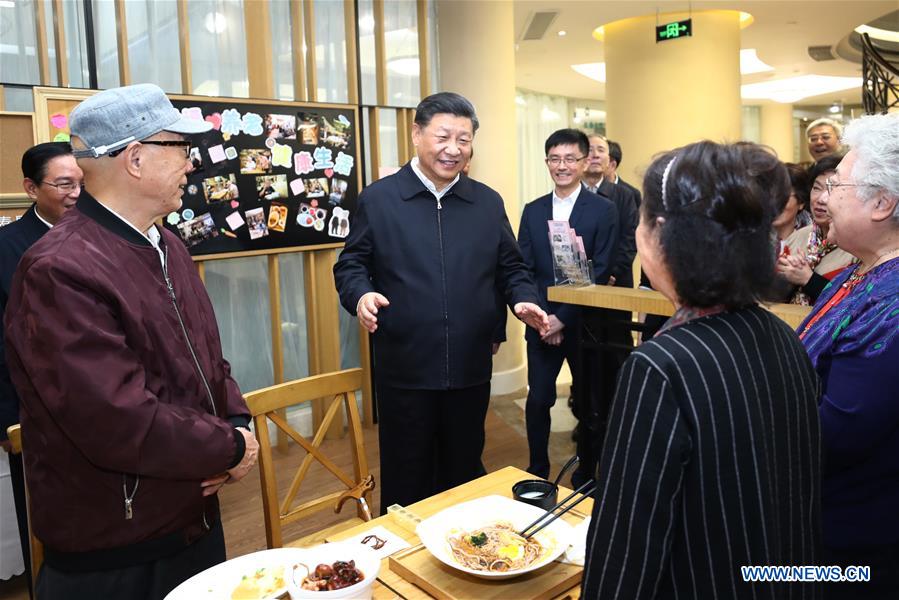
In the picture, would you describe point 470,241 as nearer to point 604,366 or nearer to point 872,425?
point 604,366

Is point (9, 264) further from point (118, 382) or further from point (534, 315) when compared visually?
point (534, 315)

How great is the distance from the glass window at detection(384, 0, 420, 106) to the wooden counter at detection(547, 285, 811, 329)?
2126 mm

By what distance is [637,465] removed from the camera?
89 centimetres

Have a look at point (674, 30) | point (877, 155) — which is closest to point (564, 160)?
point (877, 155)

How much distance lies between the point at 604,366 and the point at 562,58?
22.6ft

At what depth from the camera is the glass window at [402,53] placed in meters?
4.40

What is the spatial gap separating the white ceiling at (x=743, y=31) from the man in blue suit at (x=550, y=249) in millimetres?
3550

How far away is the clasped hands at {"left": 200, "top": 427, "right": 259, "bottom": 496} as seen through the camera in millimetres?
1512

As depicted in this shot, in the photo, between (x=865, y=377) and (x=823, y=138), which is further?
(x=823, y=138)

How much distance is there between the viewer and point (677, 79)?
743 cm

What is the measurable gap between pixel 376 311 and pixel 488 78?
3.12 m

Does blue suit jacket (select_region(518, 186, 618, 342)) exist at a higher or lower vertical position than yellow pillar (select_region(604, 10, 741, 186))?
lower

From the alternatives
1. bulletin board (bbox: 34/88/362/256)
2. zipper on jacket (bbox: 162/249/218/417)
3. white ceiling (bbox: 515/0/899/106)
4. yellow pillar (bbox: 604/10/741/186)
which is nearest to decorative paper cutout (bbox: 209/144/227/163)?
bulletin board (bbox: 34/88/362/256)

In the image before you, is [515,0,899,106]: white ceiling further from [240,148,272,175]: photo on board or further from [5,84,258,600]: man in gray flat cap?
[5,84,258,600]: man in gray flat cap
